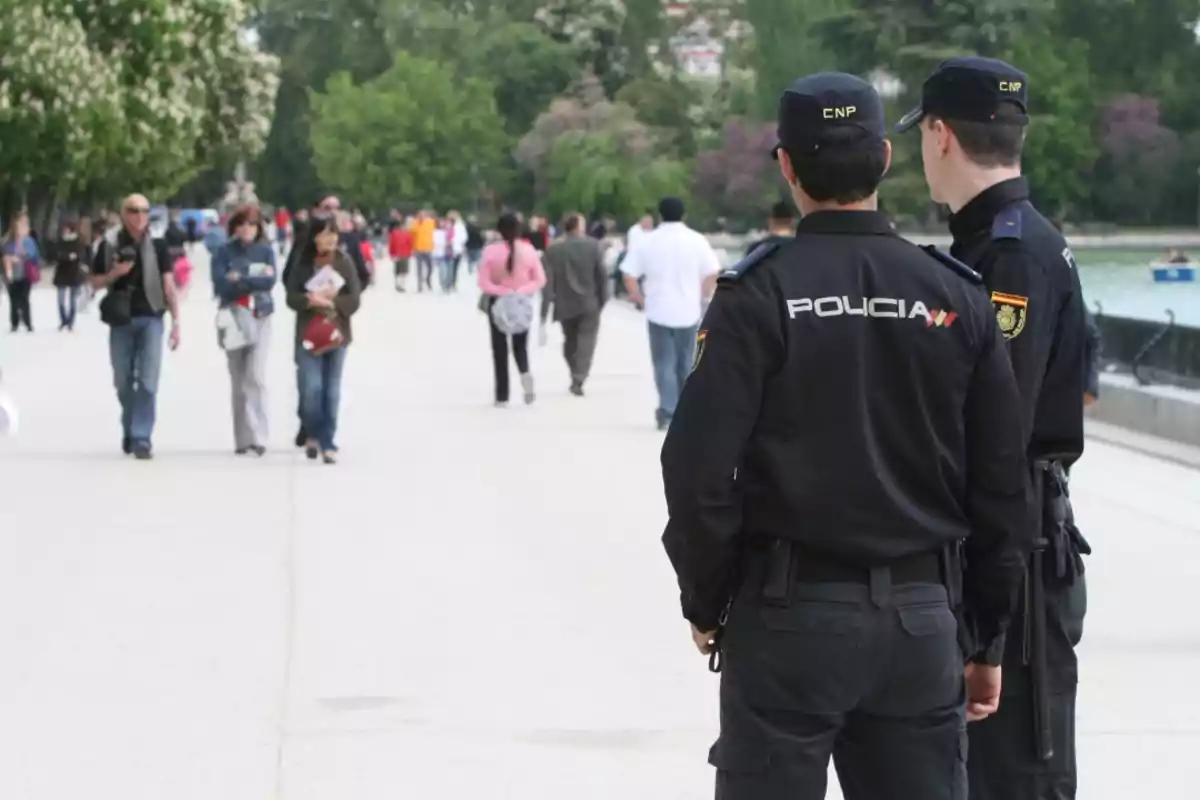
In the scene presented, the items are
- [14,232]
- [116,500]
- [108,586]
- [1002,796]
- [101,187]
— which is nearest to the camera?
[1002,796]

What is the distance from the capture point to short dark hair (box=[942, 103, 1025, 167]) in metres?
4.84

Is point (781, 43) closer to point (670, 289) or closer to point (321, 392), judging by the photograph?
point (670, 289)

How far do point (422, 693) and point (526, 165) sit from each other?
94.5 m

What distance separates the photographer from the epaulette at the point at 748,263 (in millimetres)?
4000

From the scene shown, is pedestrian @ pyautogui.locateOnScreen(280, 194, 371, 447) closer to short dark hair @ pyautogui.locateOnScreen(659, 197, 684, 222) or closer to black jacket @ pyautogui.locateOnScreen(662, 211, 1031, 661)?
short dark hair @ pyautogui.locateOnScreen(659, 197, 684, 222)

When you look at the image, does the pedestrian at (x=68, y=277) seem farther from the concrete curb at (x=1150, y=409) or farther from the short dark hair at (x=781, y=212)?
the concrete curb at (x=1150, y=409)

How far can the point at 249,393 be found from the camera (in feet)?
51.8

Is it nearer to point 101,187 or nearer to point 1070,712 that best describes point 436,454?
point 1070,712

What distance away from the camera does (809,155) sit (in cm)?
411

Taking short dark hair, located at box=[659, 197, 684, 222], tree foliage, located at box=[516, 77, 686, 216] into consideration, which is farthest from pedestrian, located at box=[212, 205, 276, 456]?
tree foliage, located at box=[516, 77, 686, 216]

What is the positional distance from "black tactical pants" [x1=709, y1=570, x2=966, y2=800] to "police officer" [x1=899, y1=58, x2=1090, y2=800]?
72 cm

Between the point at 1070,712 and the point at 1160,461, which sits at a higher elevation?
the point at 1070,712

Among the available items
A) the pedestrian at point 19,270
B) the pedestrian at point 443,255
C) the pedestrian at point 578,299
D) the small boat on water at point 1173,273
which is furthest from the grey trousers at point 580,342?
the small boat on water at point 1173,273

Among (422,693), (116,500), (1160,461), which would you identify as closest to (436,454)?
(116,500)
